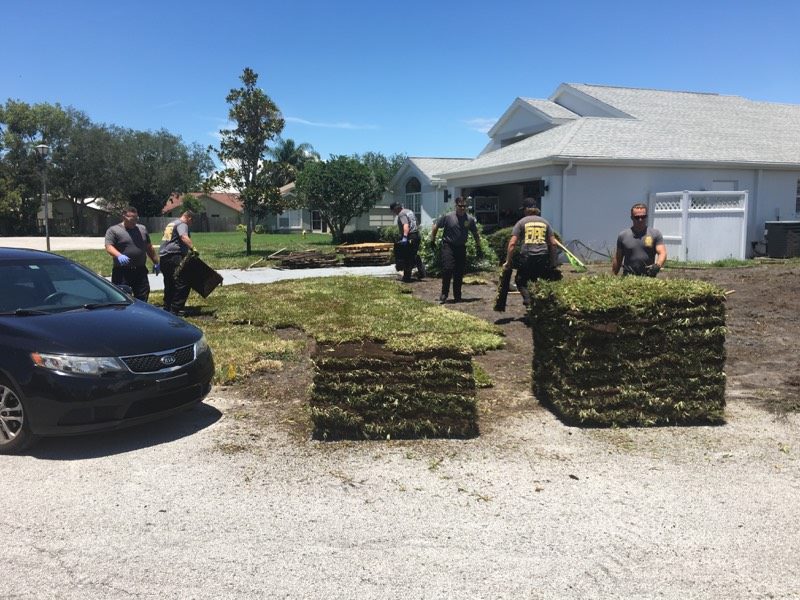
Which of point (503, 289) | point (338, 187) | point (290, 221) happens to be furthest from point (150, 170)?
point (503, 289)

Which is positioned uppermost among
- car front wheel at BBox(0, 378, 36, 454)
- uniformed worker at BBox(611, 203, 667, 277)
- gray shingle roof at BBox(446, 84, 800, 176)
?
gray shingle roof at BBox(446, 84, 800, 176)

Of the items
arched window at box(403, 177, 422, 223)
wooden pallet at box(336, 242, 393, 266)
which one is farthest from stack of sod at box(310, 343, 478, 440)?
arched window at box(403, 177, 422, 223)

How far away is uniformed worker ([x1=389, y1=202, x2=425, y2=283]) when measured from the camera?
13.9 meters

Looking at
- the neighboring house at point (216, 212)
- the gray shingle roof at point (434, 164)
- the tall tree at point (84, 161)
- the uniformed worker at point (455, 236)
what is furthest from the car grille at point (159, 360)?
the neighboring house at point (216, 212)

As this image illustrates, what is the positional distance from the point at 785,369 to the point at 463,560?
17.1 ft

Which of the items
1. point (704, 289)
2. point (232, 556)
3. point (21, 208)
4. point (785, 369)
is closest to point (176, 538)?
point (232, 556)

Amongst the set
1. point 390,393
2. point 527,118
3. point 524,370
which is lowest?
point 524,370

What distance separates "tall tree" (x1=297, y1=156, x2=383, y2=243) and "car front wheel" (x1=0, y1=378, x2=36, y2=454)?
26.8 metres

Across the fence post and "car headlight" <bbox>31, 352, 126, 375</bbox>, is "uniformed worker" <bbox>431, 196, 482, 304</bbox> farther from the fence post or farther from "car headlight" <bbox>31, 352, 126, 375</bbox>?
the fence post

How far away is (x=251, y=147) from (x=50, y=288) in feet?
56.2

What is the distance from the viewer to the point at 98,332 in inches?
193

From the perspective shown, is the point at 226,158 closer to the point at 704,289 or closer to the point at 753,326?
the point at 753,326

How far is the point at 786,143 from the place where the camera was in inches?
845

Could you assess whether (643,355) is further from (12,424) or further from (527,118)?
(527,118)
